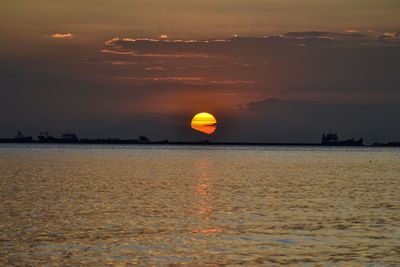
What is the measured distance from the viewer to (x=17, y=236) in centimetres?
3969

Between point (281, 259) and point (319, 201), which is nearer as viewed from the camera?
point (281, 259)

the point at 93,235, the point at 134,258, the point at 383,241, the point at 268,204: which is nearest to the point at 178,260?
the point at 134,258

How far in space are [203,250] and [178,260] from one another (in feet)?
9.42

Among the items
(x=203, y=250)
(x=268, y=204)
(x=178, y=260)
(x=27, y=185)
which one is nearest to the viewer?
(x=178, y=260)

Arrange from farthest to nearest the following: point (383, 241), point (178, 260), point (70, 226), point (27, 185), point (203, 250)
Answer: point (27, 185) < point (70, 226) < point (383, 241) < point (203, 250) < point (178, 260)

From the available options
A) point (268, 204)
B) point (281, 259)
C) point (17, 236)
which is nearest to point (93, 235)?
A: point (17, 236)

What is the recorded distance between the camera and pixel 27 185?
78750mm

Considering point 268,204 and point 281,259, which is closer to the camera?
point 281,259

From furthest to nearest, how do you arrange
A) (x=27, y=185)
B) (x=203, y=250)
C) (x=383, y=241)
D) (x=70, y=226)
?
(x=27, y=185), (x=70, y=226), (x=383, y=241), (x=203, y=250)

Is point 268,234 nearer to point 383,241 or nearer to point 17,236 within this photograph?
point 383,241

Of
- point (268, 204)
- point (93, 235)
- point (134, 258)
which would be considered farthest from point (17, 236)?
A: point (268, 204)

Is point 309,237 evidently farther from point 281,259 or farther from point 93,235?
point 93,235

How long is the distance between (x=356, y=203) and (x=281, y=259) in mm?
28522

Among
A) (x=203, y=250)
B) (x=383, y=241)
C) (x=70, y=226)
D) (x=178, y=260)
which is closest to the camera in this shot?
(x=178, y=260)
